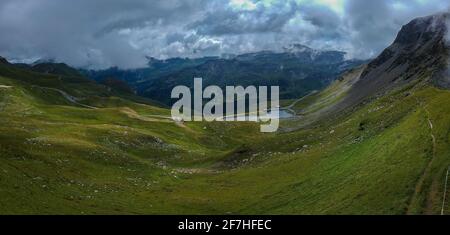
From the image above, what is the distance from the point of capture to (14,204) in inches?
2657

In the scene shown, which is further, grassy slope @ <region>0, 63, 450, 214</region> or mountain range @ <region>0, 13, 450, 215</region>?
grassy slope @ <region>0, 63, 450, 214</region>

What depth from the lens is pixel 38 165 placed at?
9300 cm

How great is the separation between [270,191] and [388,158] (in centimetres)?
2439

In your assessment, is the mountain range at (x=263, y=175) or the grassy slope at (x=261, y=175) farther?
the grassy slope at (x=261, y=175)

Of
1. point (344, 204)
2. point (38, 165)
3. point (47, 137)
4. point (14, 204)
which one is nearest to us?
point (14, 204)

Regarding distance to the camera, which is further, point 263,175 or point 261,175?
point 261,175
